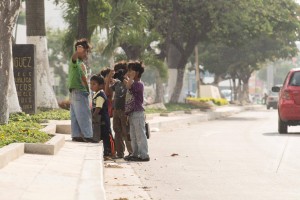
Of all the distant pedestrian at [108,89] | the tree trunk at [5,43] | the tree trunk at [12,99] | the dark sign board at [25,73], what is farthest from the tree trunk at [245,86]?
the distant pedestrian at [108,89]

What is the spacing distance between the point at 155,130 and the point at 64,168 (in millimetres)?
17057

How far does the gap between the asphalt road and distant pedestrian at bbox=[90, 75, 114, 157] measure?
73 cm

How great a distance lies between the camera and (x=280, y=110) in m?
25.5

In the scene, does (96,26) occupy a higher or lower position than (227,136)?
higher

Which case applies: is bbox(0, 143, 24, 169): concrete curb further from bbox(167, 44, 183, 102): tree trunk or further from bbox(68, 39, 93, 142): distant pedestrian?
bbox(167, 44, 183, 102): tree trunk

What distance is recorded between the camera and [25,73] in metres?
26.9

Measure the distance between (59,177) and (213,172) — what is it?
12.4ft

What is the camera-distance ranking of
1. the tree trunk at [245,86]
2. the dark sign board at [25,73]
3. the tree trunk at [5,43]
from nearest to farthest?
the tree trunk at [5,43], the dark sign board at [25,73], the tree trunk at [245,86]

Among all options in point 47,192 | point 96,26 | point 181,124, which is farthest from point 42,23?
point 47,192

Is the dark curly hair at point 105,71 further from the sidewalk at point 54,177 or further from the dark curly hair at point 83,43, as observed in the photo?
the sidewalk at point 54,177

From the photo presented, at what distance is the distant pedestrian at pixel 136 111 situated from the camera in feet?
50.9

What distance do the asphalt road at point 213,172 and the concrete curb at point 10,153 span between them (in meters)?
1.22

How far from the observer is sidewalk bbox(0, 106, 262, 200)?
898 cm

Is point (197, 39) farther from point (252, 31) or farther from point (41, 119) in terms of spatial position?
point (41, 119)
